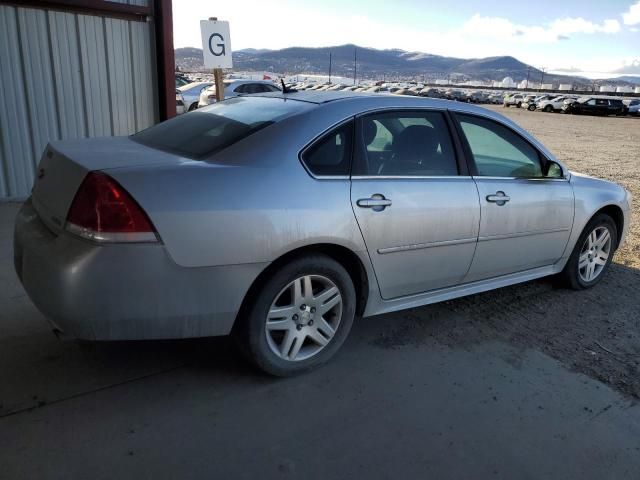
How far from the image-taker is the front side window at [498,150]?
377cm

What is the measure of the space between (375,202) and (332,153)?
1.22 feet

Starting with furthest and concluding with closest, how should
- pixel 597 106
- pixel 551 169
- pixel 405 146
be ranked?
pixel 597 106 < pixel 551 169 < pixel 405 146

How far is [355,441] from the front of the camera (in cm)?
259

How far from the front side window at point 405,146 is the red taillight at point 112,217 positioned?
1.28 meters

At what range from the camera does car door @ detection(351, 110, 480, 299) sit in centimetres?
314

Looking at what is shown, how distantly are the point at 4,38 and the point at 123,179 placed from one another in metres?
5.24

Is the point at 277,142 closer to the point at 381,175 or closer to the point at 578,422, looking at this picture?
the point at 381,175

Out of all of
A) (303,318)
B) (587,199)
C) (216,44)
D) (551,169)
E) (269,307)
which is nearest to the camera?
(269,307)

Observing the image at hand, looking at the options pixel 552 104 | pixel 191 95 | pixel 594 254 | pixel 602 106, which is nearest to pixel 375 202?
pixel 594 254

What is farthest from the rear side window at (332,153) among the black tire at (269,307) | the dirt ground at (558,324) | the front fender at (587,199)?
the front fender at (587,199)

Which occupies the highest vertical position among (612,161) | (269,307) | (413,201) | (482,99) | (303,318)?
(413,201)

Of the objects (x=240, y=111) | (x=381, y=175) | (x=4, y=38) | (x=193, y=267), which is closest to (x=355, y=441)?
(x=193, y=267)

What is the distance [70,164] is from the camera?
2.72 m

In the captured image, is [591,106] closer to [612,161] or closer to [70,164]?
[612,161]
